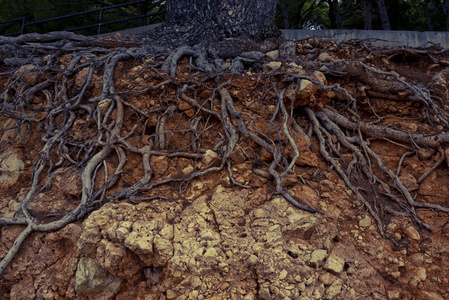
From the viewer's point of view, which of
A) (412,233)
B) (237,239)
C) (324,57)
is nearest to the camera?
(237,239)

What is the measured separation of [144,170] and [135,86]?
3.08 feet

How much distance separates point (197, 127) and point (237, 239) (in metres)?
1.27

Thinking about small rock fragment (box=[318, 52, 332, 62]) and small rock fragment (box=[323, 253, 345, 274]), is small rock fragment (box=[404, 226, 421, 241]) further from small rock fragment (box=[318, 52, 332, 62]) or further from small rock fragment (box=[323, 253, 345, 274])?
small rock fragment (box=[318, 52, 332, 62])

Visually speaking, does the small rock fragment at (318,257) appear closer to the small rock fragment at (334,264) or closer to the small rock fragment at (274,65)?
the small rock fragment at (334,264)

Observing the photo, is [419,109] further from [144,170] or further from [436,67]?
[144,170]

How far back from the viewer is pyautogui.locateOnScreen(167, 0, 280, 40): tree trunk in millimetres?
4195

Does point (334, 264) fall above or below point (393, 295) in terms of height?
A: above

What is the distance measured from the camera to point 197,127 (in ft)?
10.5

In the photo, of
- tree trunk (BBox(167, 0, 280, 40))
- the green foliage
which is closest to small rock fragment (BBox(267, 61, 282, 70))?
tree trunk (BBox(167, 0, 280, 40))

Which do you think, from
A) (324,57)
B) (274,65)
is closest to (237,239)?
(274,65)

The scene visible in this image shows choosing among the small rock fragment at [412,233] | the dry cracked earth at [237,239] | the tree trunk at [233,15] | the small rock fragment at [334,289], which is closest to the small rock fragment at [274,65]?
the dry cracked earth at [237,239]

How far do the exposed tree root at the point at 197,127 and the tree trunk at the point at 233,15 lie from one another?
1.90 feet

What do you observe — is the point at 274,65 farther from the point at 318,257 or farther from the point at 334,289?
the point at 334,289

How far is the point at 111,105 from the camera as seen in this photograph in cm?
325
